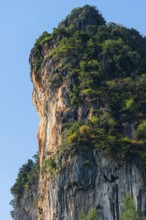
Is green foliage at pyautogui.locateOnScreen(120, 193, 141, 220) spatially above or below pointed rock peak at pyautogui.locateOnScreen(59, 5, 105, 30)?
below

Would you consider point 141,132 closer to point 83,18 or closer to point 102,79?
point 102,79

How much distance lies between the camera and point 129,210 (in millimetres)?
33188

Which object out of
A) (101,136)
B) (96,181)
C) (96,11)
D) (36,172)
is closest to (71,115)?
(101,136)

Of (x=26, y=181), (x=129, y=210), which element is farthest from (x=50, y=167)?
(x=26, y=181)

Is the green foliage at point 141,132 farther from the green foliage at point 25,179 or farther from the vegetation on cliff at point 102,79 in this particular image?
the green foliage at point 25,179

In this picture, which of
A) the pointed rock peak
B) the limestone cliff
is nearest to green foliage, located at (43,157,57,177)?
the limestone cliff

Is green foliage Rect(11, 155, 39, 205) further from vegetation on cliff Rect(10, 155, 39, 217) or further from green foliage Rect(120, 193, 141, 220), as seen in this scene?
green foliage Rect(120, 193, 141, 220)

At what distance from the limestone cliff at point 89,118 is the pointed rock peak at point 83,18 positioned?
0.20 meters

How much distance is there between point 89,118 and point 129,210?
9612 millimetres

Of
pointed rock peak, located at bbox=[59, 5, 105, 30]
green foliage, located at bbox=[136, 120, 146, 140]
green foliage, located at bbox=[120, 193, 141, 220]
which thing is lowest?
green foliage, located at bbox=[120, 193, 141, 220]

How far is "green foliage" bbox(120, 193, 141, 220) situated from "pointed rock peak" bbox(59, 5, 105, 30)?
74.5 ft

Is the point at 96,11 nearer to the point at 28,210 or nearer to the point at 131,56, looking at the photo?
the point at 131,56

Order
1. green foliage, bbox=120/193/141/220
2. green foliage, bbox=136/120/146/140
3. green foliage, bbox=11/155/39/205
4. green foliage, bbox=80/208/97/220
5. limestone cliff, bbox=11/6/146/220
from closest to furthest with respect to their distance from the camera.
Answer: green foliage, bbox=120/193/141/220, green foliage, bbox=80/208/97/220, limestone cliff, bbox=11/6/146/220, green foliage, bbox=136/120/146/140, green foliage, bbox=11/155/39/205

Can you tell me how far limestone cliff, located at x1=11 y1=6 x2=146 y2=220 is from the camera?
36312 mm
